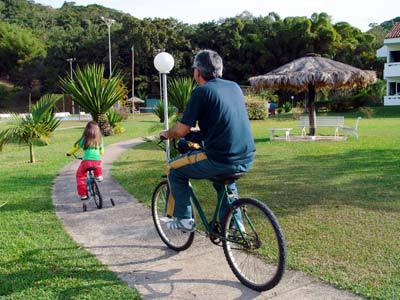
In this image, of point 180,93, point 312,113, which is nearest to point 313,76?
point 312,113

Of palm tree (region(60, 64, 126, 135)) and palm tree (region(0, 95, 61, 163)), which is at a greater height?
palm tree (region(60, 64, 126, 135))

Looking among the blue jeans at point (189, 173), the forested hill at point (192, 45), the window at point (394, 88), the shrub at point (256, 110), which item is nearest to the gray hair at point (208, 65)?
the blue jeans at point (189, 173)

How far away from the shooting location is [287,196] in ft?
23.0

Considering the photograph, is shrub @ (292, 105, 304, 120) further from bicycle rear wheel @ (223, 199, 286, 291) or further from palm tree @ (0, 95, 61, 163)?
bicycle rear wheel @ (223, 199, 286, 291)

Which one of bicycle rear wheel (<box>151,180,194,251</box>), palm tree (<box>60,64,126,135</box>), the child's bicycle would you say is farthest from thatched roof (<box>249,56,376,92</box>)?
bicycle rear wheel (<box>151,180,194,251</box>)

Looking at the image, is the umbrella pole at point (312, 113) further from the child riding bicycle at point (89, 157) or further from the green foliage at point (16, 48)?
the green foliage at point (16, 48)

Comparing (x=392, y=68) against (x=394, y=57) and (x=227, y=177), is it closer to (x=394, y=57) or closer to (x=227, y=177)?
(x=394, y=57)

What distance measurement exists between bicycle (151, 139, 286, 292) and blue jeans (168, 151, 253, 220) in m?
0.07

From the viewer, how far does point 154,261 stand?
446 cm

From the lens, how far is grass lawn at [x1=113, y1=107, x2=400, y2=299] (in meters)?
4.07

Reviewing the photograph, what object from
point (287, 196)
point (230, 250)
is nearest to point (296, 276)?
point (230, 250)

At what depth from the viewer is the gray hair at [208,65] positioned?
3.94m

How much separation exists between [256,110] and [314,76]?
14.3 metres

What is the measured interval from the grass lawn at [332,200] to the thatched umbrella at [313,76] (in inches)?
135
